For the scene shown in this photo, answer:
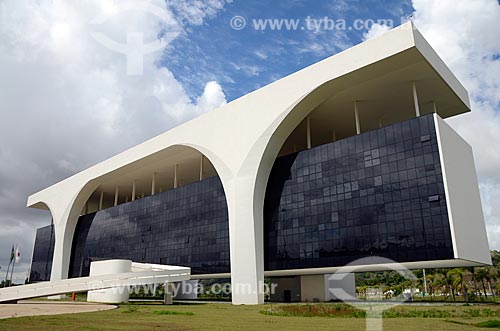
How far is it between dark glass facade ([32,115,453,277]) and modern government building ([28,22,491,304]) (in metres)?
0.07

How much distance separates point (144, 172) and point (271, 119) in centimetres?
2057

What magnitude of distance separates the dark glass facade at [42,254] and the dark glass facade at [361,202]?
38.2m

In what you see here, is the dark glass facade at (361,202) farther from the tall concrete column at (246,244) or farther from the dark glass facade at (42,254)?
the dark glass facade at (42,254)

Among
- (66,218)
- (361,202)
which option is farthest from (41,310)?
(66,218)

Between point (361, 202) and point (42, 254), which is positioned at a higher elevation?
point (42, 254)

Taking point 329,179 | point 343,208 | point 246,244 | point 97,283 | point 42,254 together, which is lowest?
point 97,283

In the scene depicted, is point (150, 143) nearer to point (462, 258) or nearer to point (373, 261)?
point (373, 261)

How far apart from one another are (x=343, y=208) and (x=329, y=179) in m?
2.19

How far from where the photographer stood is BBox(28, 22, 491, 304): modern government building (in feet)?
75.8

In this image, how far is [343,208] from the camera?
26.1m

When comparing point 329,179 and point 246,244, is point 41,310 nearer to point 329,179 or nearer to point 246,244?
point 246,244

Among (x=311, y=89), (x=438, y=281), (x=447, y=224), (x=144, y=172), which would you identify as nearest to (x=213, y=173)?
(x=144, y=172)

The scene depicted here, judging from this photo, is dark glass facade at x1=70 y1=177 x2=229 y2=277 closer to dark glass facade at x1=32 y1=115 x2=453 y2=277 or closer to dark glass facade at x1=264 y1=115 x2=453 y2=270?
dark glass facade at x1=32 y1=115 x2=453 y2=277

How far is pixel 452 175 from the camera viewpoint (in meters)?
23.2
